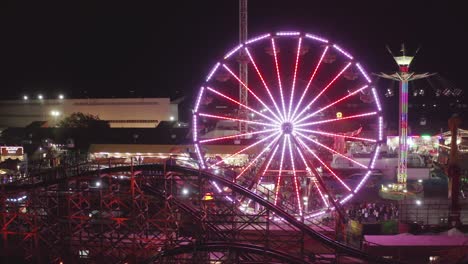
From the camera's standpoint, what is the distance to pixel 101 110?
137ft

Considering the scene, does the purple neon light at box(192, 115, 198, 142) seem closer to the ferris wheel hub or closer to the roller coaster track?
the ferris wheel hub

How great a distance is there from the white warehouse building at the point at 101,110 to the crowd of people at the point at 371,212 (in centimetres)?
2661

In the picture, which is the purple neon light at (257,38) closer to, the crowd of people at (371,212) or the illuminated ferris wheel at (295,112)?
the illuminated ferris wheel at (295,112)

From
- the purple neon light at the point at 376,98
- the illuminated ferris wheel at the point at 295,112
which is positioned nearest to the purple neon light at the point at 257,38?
the illuminated ferris wheel at the point at 295,112

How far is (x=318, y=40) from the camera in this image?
14.9 m

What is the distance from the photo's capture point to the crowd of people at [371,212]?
16266 millimetres

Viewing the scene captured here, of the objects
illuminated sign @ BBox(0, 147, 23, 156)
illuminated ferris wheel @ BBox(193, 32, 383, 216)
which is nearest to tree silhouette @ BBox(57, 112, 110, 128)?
illuminated sign @ BBox(0, 147, 23, 156)

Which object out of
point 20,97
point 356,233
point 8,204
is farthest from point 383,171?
point 20,97

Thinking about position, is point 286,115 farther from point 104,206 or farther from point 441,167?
point 441,167

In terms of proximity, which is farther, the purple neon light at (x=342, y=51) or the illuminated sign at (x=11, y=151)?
the illuminated sign at (x=11, y=151)

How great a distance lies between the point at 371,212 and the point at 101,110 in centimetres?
3043

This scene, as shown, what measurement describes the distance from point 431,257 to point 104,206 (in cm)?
900

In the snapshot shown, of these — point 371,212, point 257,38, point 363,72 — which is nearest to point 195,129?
A: point 257,38

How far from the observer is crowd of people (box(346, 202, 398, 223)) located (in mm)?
16266
